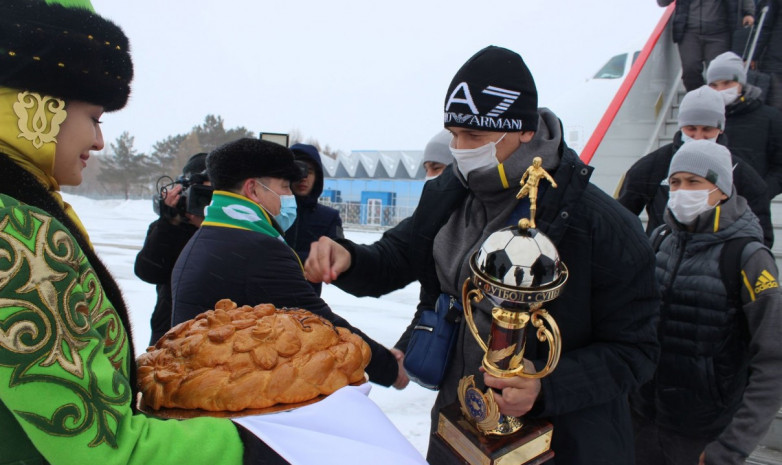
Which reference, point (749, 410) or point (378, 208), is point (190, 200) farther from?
point (378, 208)

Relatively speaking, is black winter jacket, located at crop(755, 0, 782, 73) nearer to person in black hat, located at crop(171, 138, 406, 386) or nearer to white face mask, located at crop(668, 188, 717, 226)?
white face mask, located at crop(668, 188, 717, 226)

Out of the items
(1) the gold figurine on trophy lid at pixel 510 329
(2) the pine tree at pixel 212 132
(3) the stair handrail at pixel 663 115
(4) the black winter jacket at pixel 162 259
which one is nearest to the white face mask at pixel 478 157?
(1) the gold figurine on trophy lid at pixel 510 329

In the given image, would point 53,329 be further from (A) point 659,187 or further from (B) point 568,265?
(A) point 659,187

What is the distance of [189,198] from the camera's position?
9.75 feet

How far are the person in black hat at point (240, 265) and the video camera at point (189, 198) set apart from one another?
2.32 ft

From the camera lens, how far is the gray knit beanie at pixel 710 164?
235 cm

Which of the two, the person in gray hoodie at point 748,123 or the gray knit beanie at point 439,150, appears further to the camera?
the gray knit beanie at point 439,150

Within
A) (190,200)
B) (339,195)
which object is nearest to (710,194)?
(190,200)

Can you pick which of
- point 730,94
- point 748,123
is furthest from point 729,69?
point 748,123

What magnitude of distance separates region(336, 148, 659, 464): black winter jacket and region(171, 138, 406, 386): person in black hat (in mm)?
684

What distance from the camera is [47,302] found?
2.45 ft

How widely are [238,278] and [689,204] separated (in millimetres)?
2181

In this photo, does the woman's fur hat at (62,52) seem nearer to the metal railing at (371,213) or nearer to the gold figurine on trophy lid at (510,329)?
the gold figurine on trophy lid at (510,329)

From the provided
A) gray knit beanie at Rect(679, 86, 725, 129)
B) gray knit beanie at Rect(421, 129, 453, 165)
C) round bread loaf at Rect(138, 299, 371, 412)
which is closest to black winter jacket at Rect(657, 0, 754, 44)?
gray knit beanie at Rect(679, 86, 725, 129)
